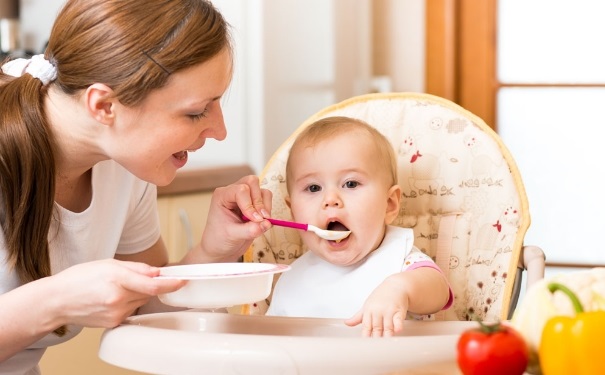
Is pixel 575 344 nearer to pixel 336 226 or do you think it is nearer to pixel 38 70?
pixel 336 226

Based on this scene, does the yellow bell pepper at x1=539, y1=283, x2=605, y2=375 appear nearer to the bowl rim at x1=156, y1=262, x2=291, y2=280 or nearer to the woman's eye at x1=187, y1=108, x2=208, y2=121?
the bowl rim at x1=156, y1=262, x2=291, y2=280

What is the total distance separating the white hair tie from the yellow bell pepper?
0.91m

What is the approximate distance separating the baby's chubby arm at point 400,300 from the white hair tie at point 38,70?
0.62 metres

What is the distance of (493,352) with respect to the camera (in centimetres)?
93

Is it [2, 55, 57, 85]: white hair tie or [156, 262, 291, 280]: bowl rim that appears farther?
[2, 55, 57, 85]: white hair tie

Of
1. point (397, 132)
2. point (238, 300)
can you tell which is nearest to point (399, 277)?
point (238, 300)

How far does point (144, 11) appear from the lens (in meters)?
1.41

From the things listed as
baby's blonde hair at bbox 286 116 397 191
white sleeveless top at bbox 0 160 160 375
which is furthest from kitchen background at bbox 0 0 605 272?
baby's blonde hair at bbox 286 116 397 191

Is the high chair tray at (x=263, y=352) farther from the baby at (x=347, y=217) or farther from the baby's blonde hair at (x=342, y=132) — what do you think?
the baby's blonde hair at (x=342, y=132)

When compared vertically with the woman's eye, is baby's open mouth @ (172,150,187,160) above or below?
below

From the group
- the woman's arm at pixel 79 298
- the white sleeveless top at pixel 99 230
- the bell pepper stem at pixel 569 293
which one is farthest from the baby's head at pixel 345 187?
the bell pepper stem at pixel 569 293

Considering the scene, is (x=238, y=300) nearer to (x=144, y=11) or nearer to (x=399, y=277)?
(x=399, y=277)

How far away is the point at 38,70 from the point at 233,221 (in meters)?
0.41

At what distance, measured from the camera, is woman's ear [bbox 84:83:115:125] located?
1415 mm
